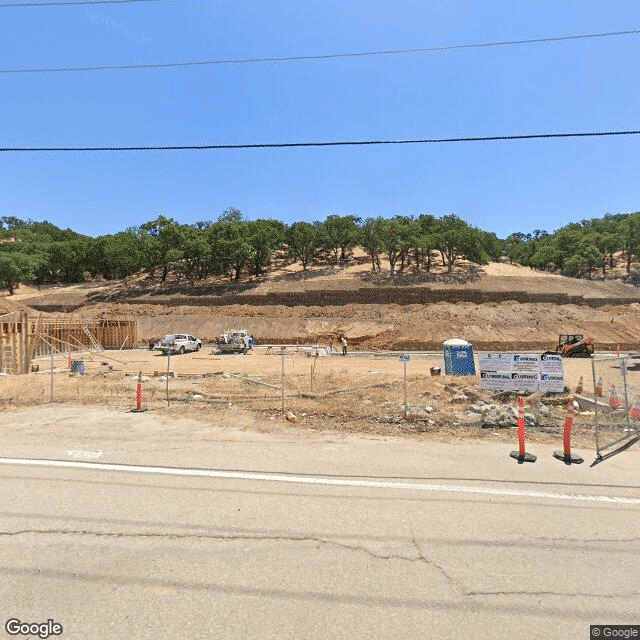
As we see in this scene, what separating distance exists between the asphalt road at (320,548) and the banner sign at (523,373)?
385 cm

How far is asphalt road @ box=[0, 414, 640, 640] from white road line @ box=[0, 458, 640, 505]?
0.04 metres

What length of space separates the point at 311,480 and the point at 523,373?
732cm

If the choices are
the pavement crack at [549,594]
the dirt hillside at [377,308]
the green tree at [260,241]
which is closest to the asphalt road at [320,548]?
the pavement crack at [549,594]

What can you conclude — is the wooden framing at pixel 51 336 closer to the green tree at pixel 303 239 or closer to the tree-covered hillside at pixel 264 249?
the tree-covered hillside at pixel 264 249

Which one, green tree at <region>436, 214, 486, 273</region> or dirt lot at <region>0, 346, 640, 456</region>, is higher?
green tree at <region>436, 214, 486, 273</region>

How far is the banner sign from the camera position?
1109 cm

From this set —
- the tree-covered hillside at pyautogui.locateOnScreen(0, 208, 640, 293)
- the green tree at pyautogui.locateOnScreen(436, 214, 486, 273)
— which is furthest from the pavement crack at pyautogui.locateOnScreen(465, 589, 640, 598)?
the green tree at pyautogui.locateOnScreen(436, 214, 486, 273)

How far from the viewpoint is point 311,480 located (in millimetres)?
6715

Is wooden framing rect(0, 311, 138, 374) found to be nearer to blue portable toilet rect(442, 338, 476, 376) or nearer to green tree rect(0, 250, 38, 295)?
blue portable toilet rect(442, 338, 476, 376)

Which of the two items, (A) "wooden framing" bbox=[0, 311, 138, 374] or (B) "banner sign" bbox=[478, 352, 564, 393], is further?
(A) "wooden framing" bbox=[0, 311, 138, 374]

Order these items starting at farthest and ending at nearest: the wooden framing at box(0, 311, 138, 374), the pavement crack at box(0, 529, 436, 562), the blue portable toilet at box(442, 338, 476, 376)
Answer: the wooden framing at box(0, 311, 138, 374)
the blue portable toilet at box(442, 338, 476, 376)
the pavement crack at box(0, 529, 436, 562)

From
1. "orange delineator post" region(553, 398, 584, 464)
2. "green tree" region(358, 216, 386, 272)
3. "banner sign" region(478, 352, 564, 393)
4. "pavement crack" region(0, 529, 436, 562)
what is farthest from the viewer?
"green tree" region(358, 216, 386, 272)

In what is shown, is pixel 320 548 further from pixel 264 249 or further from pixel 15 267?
pixel 15 267

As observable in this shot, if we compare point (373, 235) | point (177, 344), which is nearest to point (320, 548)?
point (177, 344)
